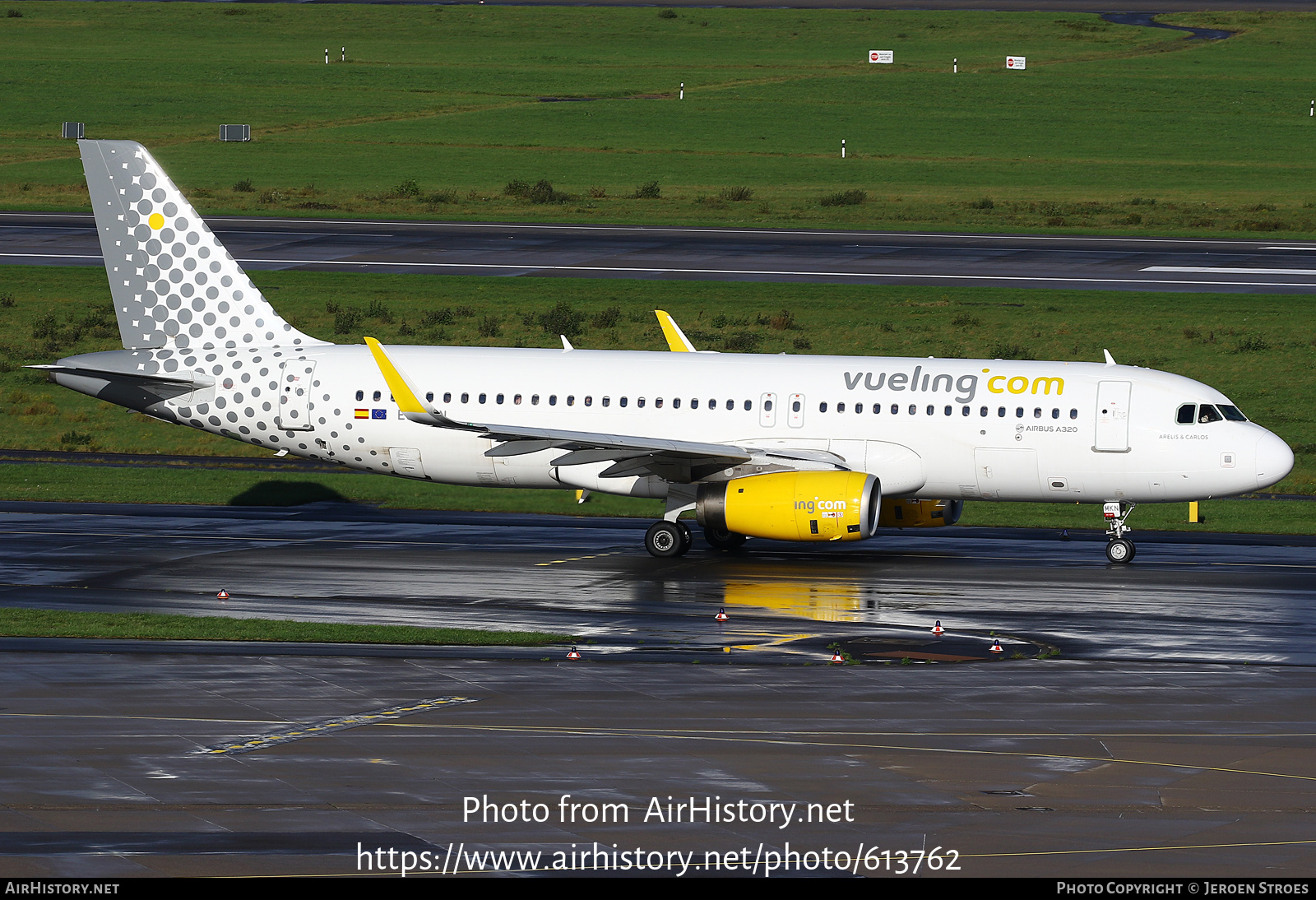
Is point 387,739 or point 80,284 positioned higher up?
point 80,284

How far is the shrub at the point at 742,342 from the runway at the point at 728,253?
8.42m

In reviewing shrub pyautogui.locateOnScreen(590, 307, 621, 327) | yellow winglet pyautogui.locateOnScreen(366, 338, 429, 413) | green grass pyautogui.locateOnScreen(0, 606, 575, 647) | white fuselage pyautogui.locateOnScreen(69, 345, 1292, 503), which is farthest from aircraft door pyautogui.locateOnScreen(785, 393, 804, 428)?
shrub pyautogui.locateOnScreen(590, 307, 621, 327)

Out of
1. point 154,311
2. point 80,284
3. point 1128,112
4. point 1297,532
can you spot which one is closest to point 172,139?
point 80,284

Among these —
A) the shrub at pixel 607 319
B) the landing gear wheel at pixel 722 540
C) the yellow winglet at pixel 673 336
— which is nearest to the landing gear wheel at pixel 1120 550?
the landing gear wheel at pixel 722 540

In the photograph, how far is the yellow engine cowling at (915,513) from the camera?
134ft

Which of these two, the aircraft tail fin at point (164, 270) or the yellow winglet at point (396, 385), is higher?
the aircraft tail fin at point (164, 270)

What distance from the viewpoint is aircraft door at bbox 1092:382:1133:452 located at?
1542 inches

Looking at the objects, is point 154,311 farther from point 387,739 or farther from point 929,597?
point 387,739

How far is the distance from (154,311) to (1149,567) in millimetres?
23690

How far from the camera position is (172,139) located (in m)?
123

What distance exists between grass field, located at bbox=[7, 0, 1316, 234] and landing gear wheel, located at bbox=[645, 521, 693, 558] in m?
53.2

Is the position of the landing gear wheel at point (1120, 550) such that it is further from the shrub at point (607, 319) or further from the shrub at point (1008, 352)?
the shrub at point (607, 319)

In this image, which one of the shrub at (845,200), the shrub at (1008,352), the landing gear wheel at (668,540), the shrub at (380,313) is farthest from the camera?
the shrub at (845,200)

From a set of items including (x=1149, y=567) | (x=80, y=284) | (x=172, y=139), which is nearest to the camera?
(x=1149, y=567)
